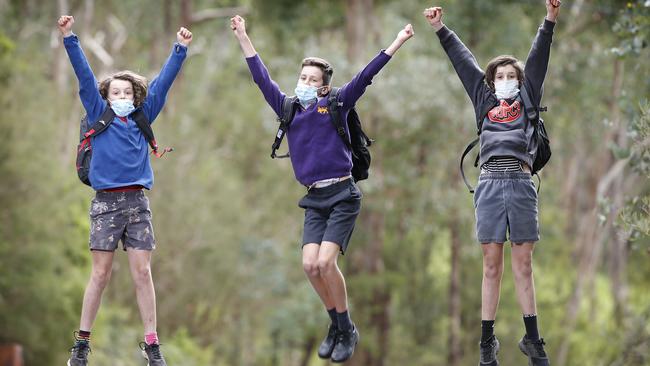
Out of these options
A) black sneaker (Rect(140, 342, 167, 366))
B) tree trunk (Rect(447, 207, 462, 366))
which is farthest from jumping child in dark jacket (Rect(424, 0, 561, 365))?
tree trunk (Rect(447, 207, 462, 366))

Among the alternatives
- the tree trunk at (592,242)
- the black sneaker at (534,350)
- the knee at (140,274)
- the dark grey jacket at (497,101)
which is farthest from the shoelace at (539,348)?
the tree trunk at (592,242)

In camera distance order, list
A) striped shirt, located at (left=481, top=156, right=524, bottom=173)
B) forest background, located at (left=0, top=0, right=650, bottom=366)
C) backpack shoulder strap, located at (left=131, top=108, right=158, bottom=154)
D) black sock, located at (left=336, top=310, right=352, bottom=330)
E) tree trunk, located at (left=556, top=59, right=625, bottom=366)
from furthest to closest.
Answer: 1. tree trunk, located at (left=556, top=59, right=625, bottom=366)
2. forest background, located at (left=0, top=0, right=650, bottom=366)
3. black sock, located at (left=336, top=310, right=352, bottom=330)
4. backpack shoulder strap, located at (left=131, top=108, right=158, bottom=154)
5. striped shirt, located at (left=481, top=156, right=524, bottom=173)

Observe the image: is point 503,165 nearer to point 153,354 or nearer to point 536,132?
point 536,132

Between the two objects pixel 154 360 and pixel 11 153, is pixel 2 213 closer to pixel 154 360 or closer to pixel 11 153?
pixel 11 153

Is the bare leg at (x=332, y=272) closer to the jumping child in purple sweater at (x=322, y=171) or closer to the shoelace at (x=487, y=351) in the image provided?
the jumping child in purple sweater at (x=322, y=171)

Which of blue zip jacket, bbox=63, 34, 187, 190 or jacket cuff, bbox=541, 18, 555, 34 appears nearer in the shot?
jacket cuff, bbox=541, 18, 555, 34

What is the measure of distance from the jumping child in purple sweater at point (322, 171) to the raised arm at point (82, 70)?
3.82ft

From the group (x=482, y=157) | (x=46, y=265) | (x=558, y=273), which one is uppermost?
(x=558, y=273)

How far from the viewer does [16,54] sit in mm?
23250

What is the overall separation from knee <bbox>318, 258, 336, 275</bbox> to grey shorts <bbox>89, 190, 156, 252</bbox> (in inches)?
49.9

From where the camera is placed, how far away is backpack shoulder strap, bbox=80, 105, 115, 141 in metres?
8.42

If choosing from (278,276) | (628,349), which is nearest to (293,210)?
(278,276)

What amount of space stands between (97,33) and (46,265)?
1043 cm

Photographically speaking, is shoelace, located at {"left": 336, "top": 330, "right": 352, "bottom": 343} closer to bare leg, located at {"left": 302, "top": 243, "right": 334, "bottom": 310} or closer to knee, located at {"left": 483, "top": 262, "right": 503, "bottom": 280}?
bare leg, located at {"left": 302, "top": 243, "right": 334, "bottom": 310}
